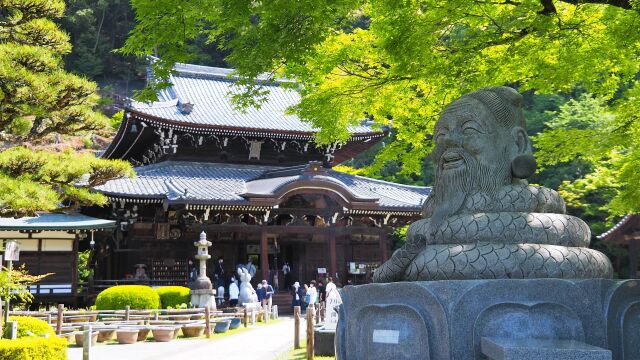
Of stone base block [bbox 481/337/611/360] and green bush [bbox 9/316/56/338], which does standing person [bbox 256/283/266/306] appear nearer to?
green bush [bbox 9/316/56/338]

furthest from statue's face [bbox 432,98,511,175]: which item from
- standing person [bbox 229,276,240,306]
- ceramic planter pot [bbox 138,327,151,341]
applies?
standing person [bbox 229,276,240,306]

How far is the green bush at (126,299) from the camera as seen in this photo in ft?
60.9

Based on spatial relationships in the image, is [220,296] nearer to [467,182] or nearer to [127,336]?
[127,336]

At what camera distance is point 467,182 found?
5.89 metres

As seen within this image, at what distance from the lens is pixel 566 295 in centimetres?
489

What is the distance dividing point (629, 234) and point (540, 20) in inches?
826

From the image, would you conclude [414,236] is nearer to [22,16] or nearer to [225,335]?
[22,16]

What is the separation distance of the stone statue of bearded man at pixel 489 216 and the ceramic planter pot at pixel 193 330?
11.2 metres

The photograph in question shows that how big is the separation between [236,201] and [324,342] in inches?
450

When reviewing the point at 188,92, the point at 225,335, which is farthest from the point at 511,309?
the point at 188,92

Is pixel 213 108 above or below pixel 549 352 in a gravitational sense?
above

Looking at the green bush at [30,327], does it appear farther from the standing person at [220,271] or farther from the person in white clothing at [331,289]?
the standing person at [220,271]

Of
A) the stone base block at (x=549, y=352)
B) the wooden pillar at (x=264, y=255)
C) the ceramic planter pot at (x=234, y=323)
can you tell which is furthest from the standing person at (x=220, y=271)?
the stone base block at (x=549, y=352)

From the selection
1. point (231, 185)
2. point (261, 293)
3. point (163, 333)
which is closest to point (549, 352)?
point (163, 333)
